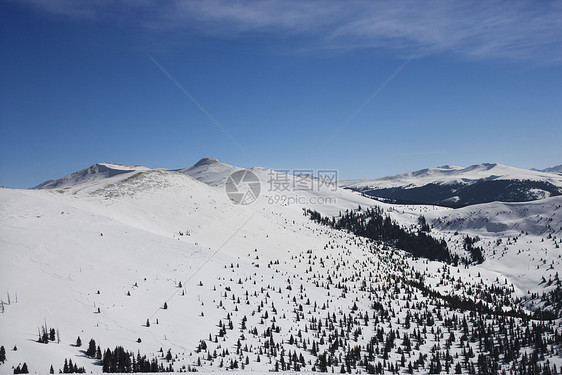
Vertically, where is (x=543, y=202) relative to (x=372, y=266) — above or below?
above

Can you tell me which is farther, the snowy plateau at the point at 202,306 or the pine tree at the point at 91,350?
the snowy plateau at the point at 202,306

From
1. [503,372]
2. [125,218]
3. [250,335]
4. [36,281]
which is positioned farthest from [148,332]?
[125,218]

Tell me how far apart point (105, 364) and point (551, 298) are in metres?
91.3

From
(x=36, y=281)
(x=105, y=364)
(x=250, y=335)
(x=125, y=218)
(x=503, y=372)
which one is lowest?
(x=503, y=372)

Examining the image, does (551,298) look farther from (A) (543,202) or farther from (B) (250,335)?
(A) (543,202)

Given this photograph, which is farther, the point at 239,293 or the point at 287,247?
the point at 287,247

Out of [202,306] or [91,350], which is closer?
[91,350]

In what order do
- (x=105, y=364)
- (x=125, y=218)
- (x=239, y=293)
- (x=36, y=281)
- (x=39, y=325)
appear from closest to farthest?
(x=105, y=364) < (x=39, y=325) < (x=36, y=281) < (x=239, y=293) < (x=125, y=218)

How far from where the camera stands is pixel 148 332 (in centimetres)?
2325

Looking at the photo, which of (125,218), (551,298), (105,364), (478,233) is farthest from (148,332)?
(478,233)

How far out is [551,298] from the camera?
73.9 metres

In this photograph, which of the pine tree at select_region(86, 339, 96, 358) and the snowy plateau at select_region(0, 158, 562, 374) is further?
the snowy plateau at select_region(0, 158, 562, 374)

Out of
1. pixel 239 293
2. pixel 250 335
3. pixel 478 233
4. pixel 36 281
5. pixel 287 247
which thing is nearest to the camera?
pixel 36 281

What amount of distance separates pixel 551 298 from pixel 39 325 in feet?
309
